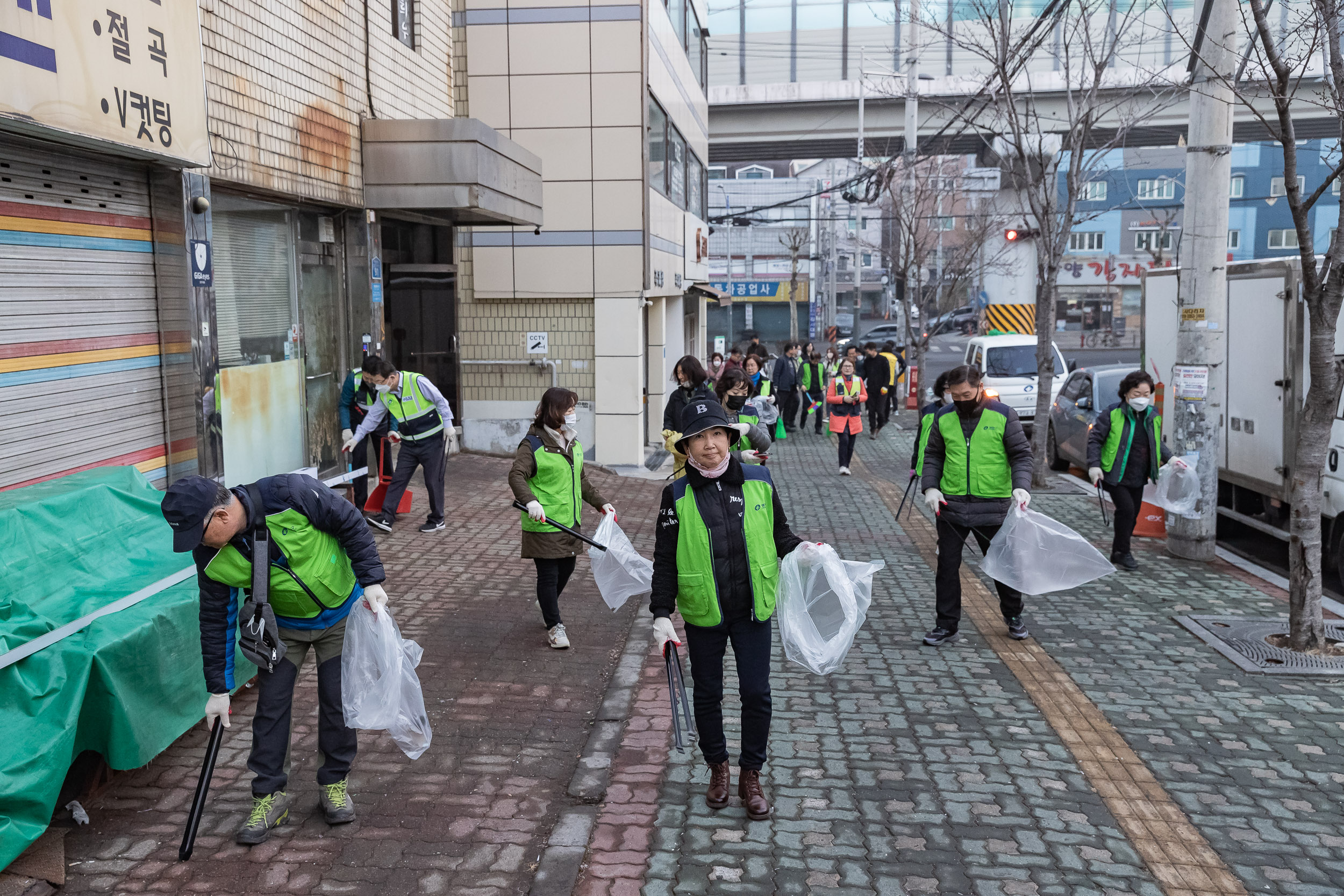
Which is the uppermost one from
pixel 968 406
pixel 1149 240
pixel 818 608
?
pixel 1149 240

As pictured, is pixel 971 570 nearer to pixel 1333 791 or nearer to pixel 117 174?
pixel 1333 791

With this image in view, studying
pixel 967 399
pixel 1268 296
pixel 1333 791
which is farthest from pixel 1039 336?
pixel 1333 791

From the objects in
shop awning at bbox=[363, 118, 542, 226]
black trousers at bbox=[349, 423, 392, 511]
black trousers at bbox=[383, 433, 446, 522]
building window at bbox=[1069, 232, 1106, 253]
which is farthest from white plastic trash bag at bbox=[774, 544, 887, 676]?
building window at bbox=[1069, 232, 1106, 253]

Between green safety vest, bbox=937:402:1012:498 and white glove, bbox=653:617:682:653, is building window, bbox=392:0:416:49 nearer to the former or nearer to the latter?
green safety vest, bbox=937:402:1012:498

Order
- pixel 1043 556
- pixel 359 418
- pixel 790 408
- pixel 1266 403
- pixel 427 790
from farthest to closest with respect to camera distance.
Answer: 1. pixel 790 408
2. pixel 359 418
3. pixel 1266 403
4. pixel 1043 556
5. pixel 427 790

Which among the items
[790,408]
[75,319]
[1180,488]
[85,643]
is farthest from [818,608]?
[790,408]

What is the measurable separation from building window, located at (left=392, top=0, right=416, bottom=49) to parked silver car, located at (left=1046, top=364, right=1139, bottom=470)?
8946mm

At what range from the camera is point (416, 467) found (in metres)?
9.88

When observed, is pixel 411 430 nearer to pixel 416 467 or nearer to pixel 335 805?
pixel 416 467

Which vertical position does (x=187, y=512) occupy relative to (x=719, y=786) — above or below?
above

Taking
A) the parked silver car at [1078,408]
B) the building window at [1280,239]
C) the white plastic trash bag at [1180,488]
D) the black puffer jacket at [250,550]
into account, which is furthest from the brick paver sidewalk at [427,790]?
the building window at [1280,239]

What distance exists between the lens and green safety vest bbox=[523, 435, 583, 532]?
261 inches

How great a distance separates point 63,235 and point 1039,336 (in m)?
11.1

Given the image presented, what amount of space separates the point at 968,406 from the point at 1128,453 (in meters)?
2.84
